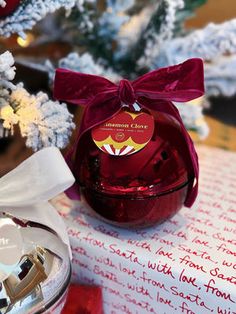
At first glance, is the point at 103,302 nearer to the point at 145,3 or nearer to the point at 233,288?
the point at 233,288

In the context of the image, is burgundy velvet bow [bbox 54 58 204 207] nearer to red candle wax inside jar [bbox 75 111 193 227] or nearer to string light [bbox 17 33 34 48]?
red candle wax inside jar [bbox 75 111 193 227]

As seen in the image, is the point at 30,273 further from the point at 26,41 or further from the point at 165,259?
the point at 26,41

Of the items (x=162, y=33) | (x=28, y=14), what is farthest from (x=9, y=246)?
(x=162, y=33)

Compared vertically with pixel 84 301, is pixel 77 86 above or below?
above

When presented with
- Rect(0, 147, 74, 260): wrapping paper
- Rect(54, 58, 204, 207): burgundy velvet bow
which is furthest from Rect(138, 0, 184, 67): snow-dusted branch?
Rect(0, 147, 74, 260): wrapping paper

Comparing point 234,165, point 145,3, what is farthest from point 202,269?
point 145,3

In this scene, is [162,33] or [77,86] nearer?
[77,86]

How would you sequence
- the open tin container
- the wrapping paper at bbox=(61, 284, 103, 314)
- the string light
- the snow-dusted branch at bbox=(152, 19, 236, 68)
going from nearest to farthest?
the open tin container < the wrapping paper at bbox=(61, 284, 103, 314) < the snow-dusted branch at bbox=(152, 19, 236, 68) < the string light
